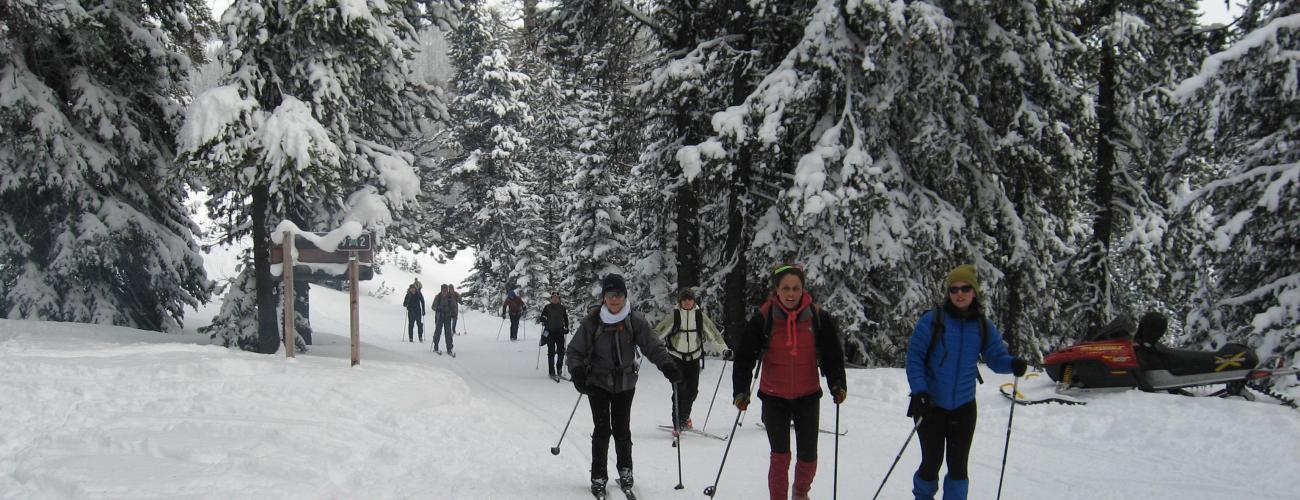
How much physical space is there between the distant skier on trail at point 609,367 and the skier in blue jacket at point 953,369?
6.07ft

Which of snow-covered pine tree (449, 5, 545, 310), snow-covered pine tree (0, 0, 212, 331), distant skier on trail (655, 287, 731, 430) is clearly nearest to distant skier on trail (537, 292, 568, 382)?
distant skier on trail (655, 287, 731, 430)

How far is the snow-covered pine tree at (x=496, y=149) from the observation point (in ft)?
106

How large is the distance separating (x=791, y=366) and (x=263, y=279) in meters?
10.0

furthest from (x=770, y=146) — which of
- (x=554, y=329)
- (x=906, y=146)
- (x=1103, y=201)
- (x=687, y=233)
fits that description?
(x=1103, y=201)

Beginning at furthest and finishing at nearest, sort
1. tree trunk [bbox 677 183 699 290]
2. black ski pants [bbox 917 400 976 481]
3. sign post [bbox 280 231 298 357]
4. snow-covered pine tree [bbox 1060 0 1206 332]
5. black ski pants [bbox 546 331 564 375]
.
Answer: tree trunk [bbox 677 183 699 290] → black ski pants [bbox 546 331 564 375] → snow-covered pine tree [bbox 1060 0 1206 332] → sign post [bbox 280 231 298 357] → black ski pants [bbox 917 400 976 481]

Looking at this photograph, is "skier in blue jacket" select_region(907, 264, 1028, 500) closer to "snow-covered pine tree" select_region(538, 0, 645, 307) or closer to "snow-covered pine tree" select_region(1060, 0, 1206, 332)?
"snow-covered pine tree" select_region(538, 0, 645, 307)

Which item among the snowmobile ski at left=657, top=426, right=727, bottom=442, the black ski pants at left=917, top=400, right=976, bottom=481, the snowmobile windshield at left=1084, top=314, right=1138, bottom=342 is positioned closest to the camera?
the black ski pants at left=917, top=400, right=976, bottom=481

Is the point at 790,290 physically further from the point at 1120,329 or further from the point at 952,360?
the point at 1120,329

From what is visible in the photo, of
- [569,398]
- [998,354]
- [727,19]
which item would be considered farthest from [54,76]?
[998,354]

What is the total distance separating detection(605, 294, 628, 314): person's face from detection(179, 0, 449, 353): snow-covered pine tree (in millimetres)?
6212

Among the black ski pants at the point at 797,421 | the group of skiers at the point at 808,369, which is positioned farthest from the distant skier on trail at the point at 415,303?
the black ski pants at the point at 797,421

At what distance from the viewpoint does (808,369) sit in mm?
5156

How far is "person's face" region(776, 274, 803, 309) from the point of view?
16.7 ft

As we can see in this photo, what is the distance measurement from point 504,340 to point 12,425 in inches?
769
